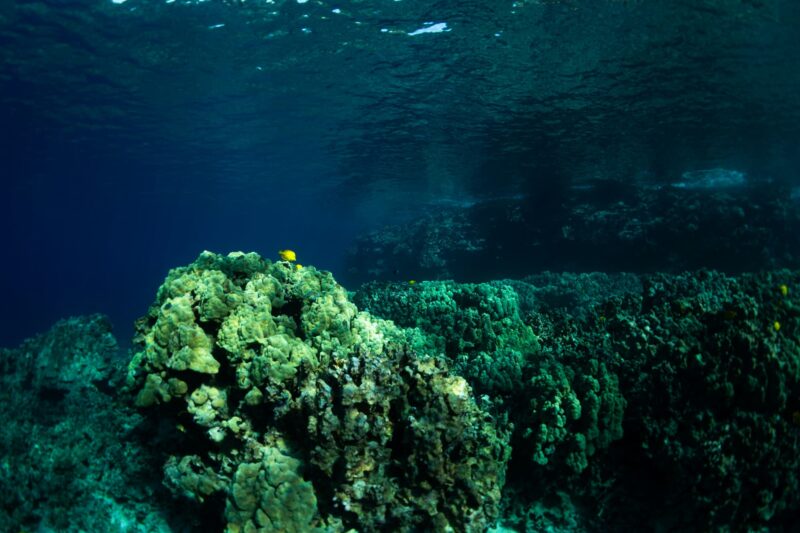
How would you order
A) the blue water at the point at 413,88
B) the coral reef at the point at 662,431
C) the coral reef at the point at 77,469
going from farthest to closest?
1. the blue water at the point at 413,88
2. the coral reef at the point at 77,469
3. the coral reef at the point at 662,431

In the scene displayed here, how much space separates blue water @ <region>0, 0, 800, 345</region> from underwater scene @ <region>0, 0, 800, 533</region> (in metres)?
0.17

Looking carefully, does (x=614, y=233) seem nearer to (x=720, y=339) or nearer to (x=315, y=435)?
(x=720, y=339)

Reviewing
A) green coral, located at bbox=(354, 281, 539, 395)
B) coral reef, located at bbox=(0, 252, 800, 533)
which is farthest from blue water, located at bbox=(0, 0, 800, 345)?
coral reef, located at bbox=(0, 252, 800, 533)

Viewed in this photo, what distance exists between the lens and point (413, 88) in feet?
65.3

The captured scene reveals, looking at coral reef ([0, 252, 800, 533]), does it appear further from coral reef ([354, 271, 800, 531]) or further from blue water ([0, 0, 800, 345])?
blue water ([0, 0, 800, 345])

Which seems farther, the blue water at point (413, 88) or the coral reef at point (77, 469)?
the blue water at point (413, 88)

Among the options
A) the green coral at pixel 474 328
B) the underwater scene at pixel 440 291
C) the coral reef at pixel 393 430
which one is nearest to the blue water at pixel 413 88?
the underwater scene at pixel 440 291

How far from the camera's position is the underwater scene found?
15.6 feet

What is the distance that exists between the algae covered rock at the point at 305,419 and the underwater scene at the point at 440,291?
0.03 meters

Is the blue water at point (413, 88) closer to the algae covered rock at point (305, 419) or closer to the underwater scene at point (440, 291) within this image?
the underwater scene at point (440, 291)

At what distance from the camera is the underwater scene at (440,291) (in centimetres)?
477

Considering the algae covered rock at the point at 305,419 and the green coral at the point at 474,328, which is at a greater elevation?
the algae covered rock at the point at 305,419

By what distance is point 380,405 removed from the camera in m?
4.43

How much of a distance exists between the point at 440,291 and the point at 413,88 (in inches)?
536
